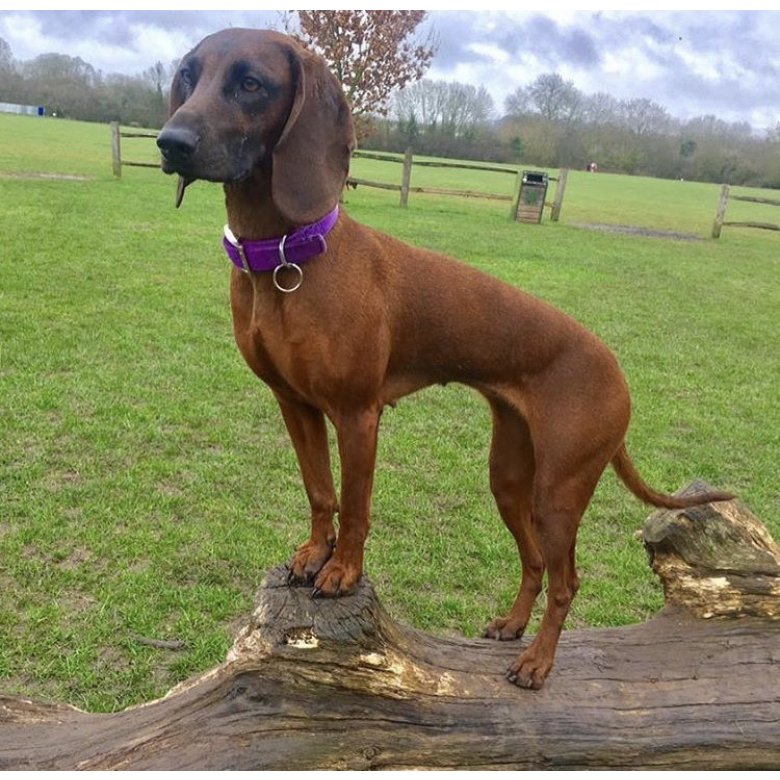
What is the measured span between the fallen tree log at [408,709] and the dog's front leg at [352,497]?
0.06m

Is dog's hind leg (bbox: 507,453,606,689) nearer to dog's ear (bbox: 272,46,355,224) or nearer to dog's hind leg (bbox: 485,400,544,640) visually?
dog's hind leg (bbox: 485,400,544,640)

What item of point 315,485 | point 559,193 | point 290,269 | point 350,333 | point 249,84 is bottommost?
point 559,193

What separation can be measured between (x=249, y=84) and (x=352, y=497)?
45.4 inches

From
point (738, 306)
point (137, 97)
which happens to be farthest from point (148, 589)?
point (137, 97)

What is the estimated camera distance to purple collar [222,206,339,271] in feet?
7.13

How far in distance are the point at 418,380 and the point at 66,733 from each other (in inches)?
61.1

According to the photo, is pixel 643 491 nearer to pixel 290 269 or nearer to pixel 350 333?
pixel 350 333

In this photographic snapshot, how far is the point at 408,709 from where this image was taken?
235 centimetres

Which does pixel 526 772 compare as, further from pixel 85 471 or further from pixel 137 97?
pixel 137 97

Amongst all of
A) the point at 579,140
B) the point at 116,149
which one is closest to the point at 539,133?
the point at 579,140

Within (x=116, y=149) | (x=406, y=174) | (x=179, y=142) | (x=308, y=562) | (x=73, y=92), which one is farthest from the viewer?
(x=73, y=92)

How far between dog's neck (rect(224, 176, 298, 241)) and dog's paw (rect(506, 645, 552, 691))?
1574 millimetres

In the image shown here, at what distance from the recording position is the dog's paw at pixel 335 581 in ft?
7.78

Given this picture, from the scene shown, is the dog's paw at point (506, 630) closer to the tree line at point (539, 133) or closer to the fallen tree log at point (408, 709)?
the fallen tree log at point (408, 709)
